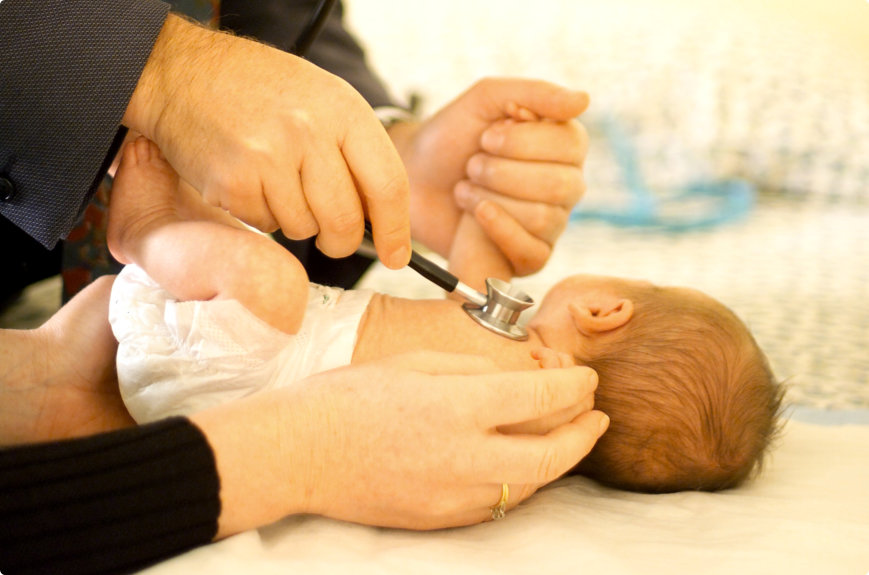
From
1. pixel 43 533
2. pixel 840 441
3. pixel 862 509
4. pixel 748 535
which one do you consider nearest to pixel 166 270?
pixel 43 533

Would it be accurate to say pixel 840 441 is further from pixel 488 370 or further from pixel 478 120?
pixel 478 120

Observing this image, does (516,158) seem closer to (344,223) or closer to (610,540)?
(344,223)

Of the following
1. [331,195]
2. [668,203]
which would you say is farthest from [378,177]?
[668,203]

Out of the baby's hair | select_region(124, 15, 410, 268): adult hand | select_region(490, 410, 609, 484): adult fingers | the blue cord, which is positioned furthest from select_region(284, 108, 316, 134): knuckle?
the blue cord

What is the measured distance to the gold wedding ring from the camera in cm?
80

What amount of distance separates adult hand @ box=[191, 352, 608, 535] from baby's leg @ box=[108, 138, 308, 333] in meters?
0.11

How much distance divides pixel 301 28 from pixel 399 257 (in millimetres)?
574

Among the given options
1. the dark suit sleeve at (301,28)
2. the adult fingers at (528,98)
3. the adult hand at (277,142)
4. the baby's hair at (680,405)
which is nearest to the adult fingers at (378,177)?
the adult hand at (277,142)

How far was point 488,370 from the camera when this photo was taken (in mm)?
846

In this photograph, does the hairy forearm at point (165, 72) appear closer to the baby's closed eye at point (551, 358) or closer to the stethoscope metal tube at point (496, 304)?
the stethoscope metal tube at point (496, 304)

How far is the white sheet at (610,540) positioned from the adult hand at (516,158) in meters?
0.43

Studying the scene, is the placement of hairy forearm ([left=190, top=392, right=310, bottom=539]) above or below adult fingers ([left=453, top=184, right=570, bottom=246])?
below

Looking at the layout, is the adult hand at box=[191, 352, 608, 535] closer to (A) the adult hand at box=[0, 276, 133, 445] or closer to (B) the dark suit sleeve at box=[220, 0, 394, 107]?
(A) the adult hand at box=[0, 276, 133, 445]

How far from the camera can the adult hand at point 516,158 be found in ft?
3.96
